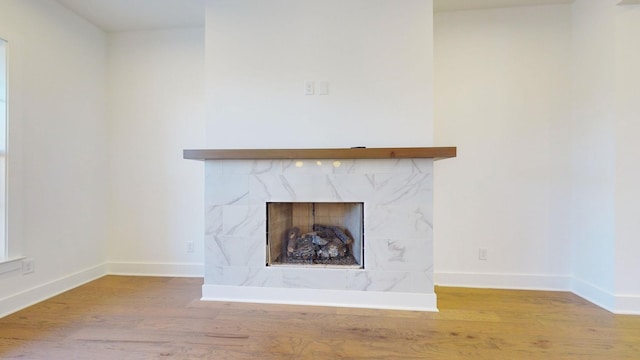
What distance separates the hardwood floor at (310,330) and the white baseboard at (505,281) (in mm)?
164

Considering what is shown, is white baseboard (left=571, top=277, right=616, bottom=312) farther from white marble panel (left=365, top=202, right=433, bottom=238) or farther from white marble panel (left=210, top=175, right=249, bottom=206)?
white marble panel (left=210, top=175, right=249, bottom=206)

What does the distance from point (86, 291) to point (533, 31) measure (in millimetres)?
4738

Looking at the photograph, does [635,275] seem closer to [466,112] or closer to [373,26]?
[466,112]

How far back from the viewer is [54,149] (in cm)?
264

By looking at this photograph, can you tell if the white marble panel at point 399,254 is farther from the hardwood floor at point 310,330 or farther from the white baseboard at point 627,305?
the white baseboard at point 627,305

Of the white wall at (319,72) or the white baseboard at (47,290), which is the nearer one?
the white baseboard at (47,290)

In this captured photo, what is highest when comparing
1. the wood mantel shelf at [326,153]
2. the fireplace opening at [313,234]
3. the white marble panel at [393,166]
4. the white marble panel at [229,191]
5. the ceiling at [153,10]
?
the ceiling at [153,10]

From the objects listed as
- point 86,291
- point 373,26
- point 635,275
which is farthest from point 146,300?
point 635,275

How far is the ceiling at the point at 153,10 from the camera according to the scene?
2.69 m

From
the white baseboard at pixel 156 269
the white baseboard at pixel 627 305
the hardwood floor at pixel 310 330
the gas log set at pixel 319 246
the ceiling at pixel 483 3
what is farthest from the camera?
the white baseboard at pixel 156 269

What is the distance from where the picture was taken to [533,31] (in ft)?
9.07

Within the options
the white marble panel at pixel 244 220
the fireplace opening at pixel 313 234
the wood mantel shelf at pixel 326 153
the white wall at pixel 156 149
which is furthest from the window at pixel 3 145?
the fireplace opening at pixel 313 234

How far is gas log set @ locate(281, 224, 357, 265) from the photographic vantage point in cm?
257

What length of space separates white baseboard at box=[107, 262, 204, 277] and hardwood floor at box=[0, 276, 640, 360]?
20.8 inches
